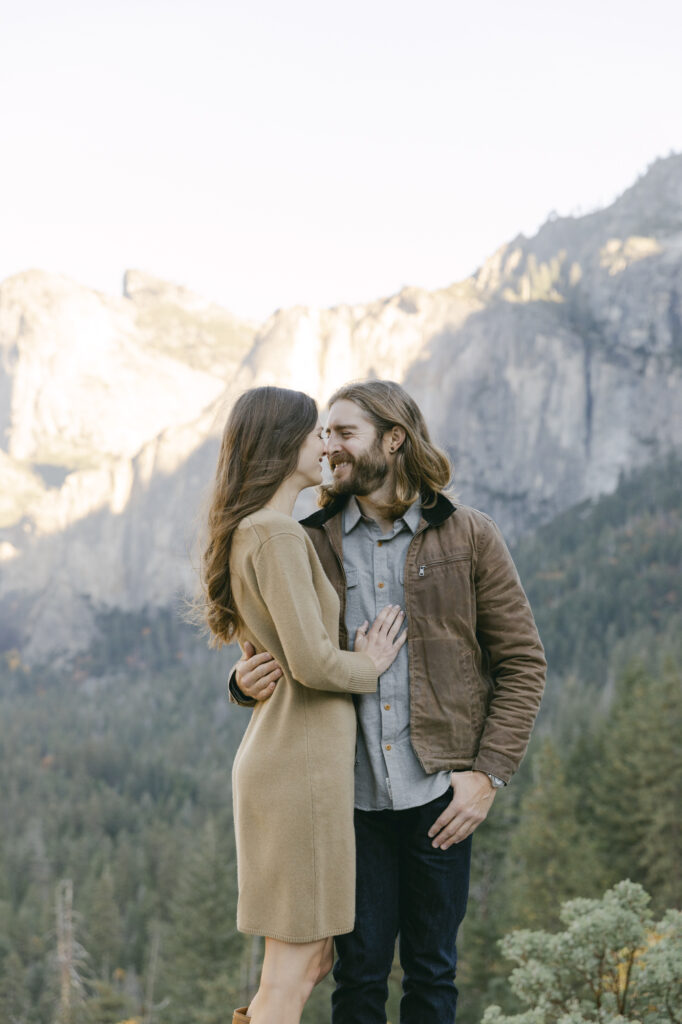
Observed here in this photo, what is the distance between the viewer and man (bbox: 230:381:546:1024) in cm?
354

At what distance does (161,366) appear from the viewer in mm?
173250

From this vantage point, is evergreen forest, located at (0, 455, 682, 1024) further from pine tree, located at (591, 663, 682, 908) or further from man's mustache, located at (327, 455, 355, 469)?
man's mustache, located at (327, 455, 355, 469)

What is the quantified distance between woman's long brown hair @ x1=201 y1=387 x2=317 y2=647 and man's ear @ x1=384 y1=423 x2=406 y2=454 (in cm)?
32

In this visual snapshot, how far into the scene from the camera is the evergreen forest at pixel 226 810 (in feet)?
66.8

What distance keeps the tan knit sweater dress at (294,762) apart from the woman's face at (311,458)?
24 centimetres

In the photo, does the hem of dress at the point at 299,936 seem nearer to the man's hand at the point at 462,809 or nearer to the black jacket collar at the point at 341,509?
the man's hand at the point at 462,809

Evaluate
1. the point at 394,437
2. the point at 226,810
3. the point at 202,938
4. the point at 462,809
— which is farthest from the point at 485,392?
the point at 462,809

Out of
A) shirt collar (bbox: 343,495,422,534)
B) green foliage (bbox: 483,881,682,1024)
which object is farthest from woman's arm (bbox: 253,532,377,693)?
green foliage (bbox: 483,881,682,1024)

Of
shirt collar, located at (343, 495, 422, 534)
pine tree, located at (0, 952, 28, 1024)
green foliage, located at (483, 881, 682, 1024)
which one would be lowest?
pine tree, located at (0, 952, 28, 1024)

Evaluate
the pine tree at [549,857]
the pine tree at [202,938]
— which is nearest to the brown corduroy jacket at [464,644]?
the pine tree at [549,857]

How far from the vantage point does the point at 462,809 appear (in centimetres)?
351

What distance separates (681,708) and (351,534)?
1996cm

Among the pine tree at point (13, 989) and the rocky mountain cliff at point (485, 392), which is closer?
the pine tree at point (13, 989)

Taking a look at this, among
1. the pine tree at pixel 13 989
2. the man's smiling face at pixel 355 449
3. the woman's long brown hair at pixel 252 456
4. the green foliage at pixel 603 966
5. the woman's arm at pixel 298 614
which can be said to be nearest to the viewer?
the woman's arm at pixel 298 614
